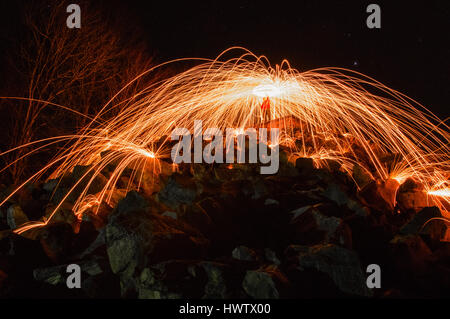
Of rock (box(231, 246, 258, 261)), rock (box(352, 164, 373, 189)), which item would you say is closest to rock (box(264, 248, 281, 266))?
rock (box(231, 246, 258, 261))

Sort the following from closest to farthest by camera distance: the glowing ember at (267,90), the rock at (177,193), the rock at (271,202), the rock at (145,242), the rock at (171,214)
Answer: the rock at (145,242)
the rock at (171,214)
the rock at (271,202)
the rock at (177,193)
the glowing ember at (267,90)

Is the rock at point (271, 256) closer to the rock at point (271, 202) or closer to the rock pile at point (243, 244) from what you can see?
the rock pile at point (243, 244)

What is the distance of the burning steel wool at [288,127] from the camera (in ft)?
16.6

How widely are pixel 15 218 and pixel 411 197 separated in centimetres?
502

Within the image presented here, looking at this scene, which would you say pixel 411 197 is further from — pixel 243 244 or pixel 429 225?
pixel 243 244

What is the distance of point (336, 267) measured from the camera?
10.3 feet

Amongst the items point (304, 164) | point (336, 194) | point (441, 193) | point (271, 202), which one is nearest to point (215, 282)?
point (271, 202)

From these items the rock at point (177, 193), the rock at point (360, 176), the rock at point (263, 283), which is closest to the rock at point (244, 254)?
the rock at point (263, 283)

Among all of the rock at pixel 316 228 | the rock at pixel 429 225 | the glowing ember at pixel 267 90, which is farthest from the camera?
the glowing ember at pixel 267 90

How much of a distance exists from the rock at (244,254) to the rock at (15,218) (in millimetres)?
3002

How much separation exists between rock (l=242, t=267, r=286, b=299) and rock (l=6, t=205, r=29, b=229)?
3.24 meters

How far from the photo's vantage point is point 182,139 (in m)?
5.60

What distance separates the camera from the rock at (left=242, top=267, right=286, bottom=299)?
2.90 metres
